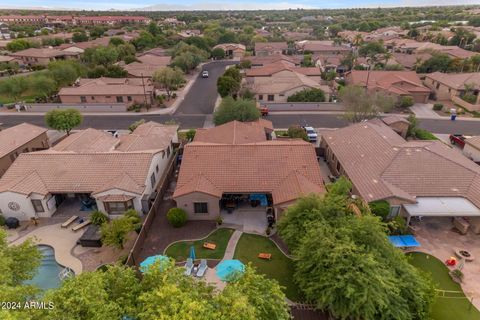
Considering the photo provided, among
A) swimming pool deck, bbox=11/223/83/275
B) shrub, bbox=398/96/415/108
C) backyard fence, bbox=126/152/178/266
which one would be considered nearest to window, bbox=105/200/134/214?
backyard fence, bbox=126/152/178/266

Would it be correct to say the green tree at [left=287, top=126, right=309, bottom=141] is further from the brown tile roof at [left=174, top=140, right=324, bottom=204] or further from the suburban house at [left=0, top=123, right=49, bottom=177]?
the suburban house at [left=0, top=123, right=49, bottom=177]

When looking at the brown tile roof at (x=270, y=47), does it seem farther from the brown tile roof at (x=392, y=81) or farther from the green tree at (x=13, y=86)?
the green tree at (x=13, y=86)

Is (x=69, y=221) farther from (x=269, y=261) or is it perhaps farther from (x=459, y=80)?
(x=459, y=80)

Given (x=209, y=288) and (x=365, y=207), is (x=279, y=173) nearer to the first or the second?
(x=365, y=207)

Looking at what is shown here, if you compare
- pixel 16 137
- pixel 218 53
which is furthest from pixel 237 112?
pixel 218 53

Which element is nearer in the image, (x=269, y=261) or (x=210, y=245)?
(x=269, y=261)

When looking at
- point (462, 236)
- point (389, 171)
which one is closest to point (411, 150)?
point (389, 171)
